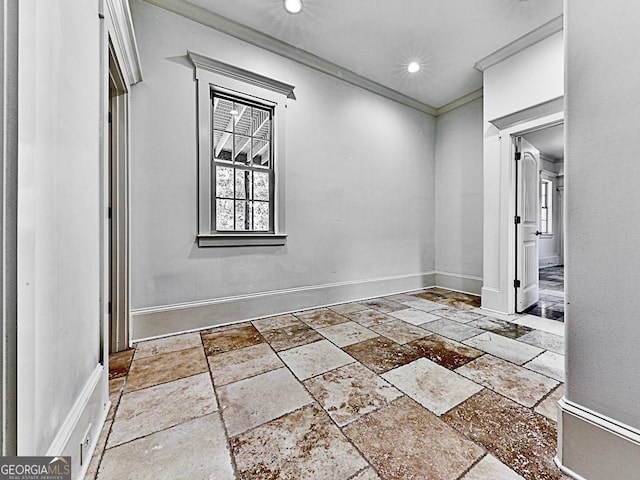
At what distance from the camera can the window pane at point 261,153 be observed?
3150 mm

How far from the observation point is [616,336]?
1.00 metres

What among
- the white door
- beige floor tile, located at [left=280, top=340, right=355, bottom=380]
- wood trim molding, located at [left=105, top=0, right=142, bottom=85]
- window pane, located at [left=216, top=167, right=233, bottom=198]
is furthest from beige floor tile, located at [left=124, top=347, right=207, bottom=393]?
the white door

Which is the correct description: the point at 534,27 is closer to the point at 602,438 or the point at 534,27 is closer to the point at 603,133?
the point at 603,133

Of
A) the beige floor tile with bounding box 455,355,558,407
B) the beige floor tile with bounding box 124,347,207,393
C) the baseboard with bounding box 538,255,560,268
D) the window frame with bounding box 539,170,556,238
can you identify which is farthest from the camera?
A: the baseboard with bounding box 538,255,560,268

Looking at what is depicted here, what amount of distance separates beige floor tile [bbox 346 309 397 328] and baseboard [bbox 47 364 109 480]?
2.18 metres

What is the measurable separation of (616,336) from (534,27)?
134 inches

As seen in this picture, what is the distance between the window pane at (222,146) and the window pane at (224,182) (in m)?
0.13

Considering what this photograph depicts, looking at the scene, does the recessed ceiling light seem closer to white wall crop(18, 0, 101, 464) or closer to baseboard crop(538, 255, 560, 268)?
white wall crop(18, 0, 101, 464)

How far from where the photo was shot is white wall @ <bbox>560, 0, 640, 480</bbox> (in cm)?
97

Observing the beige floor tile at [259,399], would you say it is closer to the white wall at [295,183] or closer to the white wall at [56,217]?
the white wall at [56,217]

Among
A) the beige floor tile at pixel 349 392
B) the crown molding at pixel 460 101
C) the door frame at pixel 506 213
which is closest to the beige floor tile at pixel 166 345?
the beige floor tile at pixel 349 392

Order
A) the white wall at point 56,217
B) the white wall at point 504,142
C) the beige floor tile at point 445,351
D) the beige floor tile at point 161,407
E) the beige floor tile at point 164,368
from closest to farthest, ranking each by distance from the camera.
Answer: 1. the white wall at point 56,217
2. the beige floor tile at point 161,407
3. the beige floor tile at point 164,368
4. the beige floor tile at point 445,351
5. the white wall at point 504,142

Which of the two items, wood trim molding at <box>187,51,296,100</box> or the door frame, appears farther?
the door frame

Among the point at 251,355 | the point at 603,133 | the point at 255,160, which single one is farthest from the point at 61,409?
the point at 255,160
